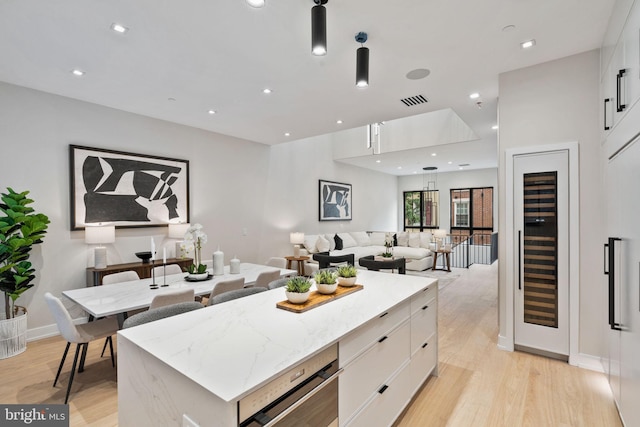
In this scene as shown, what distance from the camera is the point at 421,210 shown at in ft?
38.3

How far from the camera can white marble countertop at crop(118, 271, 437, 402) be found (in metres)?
1.11

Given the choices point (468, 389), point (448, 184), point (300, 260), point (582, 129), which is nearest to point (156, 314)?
point (468, 389)

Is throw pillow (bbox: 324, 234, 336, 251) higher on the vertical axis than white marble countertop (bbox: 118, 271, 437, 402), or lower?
lower

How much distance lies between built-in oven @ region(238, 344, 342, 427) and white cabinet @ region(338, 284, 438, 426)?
0.08 meters

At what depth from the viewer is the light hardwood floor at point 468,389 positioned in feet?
7.06

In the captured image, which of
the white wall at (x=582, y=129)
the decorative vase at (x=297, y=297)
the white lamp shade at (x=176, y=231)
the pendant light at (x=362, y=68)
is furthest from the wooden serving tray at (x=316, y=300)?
the white lamp shade at (x=176, y=231)

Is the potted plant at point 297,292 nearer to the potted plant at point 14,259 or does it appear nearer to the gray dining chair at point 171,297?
the gray dining chair at point 171,297

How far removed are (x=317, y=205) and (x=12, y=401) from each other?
615cm

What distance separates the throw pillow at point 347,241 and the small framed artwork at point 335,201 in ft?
1.82

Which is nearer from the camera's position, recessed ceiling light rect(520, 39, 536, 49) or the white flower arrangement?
recessed ceiling light rect(520, 39, 536, 49)

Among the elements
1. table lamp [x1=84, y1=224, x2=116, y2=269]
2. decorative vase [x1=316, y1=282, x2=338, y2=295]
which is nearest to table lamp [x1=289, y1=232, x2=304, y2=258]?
table lamp [x1=84, y1=224, x2=116, y2=269]

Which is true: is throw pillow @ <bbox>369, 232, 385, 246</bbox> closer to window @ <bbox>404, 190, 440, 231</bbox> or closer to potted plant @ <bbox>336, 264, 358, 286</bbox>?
window @ <bbox>404, 190, 440, 231</bbox>

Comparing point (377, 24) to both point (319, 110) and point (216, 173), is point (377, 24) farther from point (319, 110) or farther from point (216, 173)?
point (216, 173)

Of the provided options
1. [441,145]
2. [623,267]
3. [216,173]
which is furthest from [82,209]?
[441,145]
